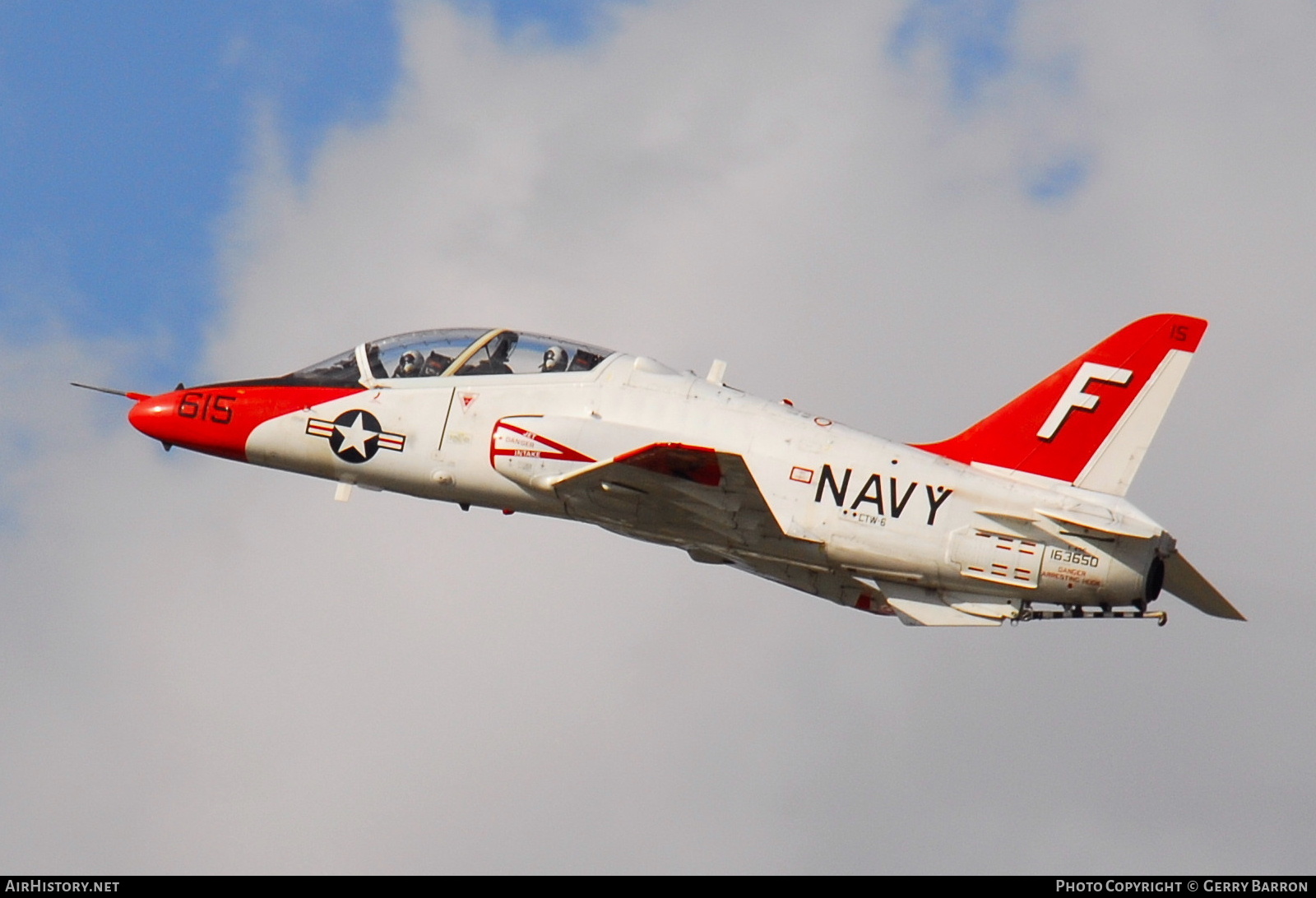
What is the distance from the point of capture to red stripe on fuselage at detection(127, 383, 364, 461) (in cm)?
2114

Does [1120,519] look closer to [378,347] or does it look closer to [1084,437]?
[1084,437]

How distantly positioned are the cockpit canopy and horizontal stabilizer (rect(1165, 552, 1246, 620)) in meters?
6.92

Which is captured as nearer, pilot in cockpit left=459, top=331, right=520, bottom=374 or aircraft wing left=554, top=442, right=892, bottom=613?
aircraft wing left=554, top=442, right=892, bottom=613

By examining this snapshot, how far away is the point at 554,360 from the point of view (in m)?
→ 20.4

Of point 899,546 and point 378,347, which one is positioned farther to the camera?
point 378,347

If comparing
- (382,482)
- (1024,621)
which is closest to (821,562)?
(1024,621)

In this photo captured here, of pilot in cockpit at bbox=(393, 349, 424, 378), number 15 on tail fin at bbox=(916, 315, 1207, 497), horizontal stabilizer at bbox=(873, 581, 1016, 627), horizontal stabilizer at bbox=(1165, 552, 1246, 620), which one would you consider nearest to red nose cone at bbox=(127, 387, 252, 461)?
pilot in cockpit at bbox=(393, 349, 424, 378)

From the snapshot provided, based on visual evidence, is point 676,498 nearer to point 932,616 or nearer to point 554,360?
point 554,360

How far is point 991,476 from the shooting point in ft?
62.4

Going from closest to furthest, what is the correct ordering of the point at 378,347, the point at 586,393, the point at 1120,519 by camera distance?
1. the point at 1120,519
2. the point at 586,393
3. the point at 378,347

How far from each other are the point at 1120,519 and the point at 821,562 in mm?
3311

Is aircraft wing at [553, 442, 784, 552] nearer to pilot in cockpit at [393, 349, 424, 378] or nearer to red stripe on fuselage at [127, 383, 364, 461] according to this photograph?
pilot in cockpit at [393, 349, 424, 378]

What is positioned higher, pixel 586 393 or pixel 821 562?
pixel 586 393

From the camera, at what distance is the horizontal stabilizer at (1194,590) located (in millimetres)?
18891
